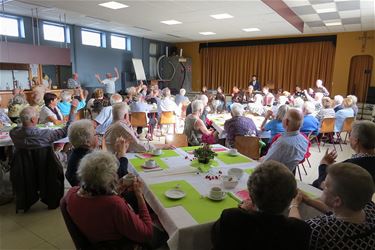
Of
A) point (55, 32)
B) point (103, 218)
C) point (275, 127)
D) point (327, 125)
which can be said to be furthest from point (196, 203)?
point (55, 32)

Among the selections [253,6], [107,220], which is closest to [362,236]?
[107,220]

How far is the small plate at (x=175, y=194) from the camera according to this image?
184cm

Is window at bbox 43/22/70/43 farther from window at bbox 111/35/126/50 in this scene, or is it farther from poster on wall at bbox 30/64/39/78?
window at bbox 111/35/126/50

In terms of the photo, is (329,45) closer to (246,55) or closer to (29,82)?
(246,55)

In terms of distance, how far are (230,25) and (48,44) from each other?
574 cm

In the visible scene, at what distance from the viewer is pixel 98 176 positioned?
1461 mm

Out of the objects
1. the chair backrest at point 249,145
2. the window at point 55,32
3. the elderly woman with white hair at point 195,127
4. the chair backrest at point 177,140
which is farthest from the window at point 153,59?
the chair backrest at point 249,145

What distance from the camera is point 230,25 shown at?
8.67 metres

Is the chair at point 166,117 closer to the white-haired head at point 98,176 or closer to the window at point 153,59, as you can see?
the white-haired head at point 98,176

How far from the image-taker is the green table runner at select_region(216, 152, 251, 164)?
2.64 m

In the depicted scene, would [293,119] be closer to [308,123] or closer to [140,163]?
[140,163]

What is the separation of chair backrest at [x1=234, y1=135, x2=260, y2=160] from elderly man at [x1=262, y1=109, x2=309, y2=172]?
937mm

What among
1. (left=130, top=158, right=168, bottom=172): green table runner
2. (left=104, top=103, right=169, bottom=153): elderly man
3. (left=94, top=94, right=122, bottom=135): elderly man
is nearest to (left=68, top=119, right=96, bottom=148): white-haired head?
(left=130, top=158, right=168, bottom=172): green table runner

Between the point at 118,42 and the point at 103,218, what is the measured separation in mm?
11013
